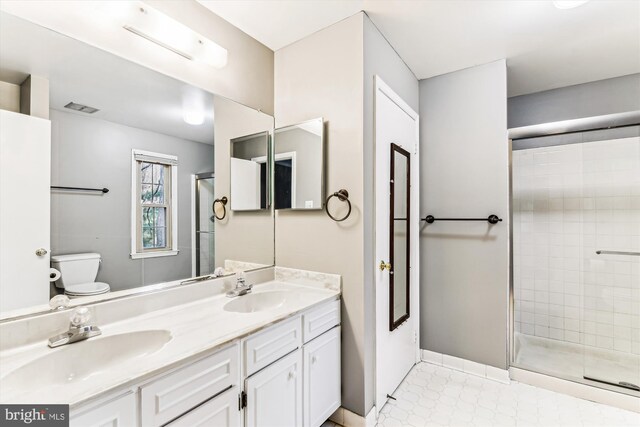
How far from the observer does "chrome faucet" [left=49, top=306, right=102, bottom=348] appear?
1.05 meters

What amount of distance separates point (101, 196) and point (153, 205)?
0.72ft

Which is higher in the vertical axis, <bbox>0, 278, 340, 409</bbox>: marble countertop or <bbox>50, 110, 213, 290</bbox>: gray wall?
<bbox>50, 110, 213, 290</bbox>: gray wall

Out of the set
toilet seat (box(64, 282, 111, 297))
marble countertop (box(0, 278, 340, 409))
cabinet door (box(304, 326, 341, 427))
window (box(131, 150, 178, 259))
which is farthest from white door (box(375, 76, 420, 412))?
toilet seat (box(64, 282, 111, 297))

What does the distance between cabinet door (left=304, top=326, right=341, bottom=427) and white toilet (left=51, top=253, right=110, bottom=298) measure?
1020mm

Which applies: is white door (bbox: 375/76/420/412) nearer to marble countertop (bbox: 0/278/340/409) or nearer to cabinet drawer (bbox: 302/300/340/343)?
cabinet drawer (bbox: 302/300/340/343)

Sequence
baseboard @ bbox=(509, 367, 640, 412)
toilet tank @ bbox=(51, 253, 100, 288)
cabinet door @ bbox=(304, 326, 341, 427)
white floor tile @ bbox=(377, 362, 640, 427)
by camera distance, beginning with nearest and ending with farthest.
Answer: toilet tank @ bbox=(51, 253, 100, 288) < cabinet door @ bbox=(304, 326, 341, 427) < white floor tile @ bbox=(377, 362, 640, 427) < baseboard @ bbox=(509, 367, 640, 412)

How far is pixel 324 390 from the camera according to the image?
1.68 m

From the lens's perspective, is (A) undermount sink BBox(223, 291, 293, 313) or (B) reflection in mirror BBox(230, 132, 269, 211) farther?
(B) reflection in mirror BBox(230, 132, 269, 211)

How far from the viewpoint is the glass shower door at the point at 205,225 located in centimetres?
170

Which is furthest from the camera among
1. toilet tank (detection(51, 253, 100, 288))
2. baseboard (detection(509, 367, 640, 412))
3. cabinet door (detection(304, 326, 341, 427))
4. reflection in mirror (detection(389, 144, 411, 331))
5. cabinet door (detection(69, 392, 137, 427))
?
reflection in mirror (detection(389, 144, 411, 331))

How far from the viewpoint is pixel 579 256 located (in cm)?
259

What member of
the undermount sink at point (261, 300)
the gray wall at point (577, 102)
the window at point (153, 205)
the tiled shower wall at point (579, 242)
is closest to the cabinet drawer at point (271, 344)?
the undermount sink at point (261, 300)

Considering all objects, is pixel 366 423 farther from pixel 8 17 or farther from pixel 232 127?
pixel 8 17

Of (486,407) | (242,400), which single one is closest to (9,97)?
(242,400)
